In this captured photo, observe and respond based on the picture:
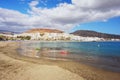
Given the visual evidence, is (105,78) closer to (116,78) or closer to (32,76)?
(116,78)

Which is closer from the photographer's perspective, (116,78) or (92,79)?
(92,79)

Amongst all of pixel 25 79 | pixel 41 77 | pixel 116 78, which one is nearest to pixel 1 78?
pixel 25 79

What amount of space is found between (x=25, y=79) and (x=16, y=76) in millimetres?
1068

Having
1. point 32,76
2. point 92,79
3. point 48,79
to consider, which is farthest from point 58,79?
point 92,79

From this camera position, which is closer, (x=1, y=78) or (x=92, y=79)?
(x=1, y=78)

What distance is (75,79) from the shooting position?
1167cm

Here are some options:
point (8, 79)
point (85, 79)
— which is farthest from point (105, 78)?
point (8, 79)

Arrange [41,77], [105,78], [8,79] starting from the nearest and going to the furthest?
[8,79] < [41,77] < [105,78]

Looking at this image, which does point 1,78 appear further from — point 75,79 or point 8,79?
point 75,79

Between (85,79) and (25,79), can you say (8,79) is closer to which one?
(25,79)

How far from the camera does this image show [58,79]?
11.4 m

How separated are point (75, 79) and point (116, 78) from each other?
15.5ft

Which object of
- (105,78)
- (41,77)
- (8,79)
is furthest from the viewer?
(105,78)

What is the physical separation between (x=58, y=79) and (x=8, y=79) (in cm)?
381
